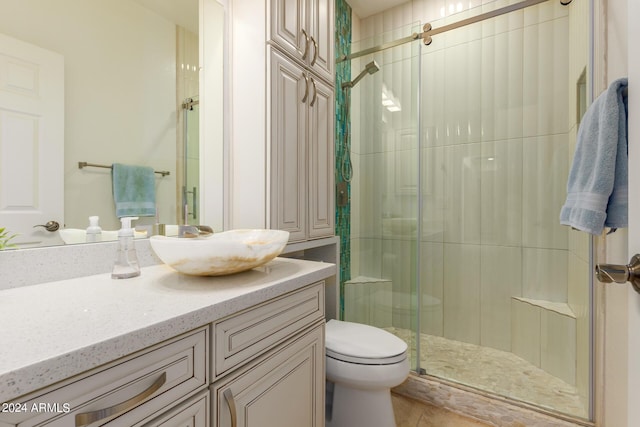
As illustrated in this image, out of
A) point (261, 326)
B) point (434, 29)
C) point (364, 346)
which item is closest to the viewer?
point (261, 326)

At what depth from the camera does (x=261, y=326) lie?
30.7 inches

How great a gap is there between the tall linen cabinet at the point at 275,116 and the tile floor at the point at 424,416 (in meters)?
1.06

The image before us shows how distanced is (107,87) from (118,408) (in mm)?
951

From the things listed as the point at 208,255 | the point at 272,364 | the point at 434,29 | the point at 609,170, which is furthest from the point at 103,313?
the point at 434,29

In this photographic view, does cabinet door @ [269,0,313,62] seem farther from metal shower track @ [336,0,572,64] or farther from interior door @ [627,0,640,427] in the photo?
interior door @ [627,0,640,427]

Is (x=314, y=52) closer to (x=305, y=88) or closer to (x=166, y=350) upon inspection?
(x=305, y=88)

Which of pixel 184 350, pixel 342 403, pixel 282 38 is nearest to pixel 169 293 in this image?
pixel 184 350

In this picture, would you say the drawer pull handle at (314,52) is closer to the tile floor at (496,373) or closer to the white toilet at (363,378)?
the white toilet at (363,378)

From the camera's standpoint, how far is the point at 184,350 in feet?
1.98

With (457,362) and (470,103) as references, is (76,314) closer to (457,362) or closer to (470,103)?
(457,362)

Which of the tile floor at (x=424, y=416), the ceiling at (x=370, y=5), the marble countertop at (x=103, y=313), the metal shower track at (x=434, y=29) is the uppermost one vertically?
the ceiling at (x=370, y=5)

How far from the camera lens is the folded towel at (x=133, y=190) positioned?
1.02m

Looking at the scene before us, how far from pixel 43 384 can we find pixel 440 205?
2.10 m

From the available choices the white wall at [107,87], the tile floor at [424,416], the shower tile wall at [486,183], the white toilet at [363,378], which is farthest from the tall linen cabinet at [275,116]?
the tile floor at [424,416]
